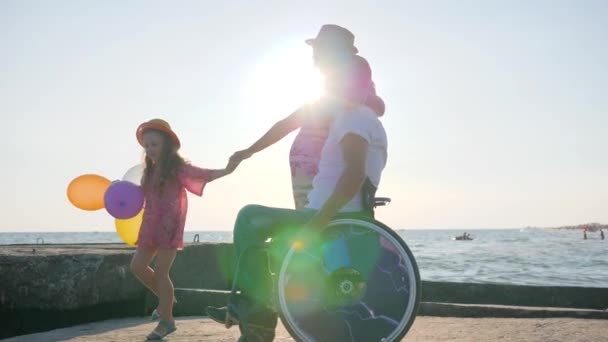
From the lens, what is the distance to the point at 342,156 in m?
3.35

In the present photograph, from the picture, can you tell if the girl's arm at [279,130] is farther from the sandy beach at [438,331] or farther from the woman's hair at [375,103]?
the sandy beach at [438,331]

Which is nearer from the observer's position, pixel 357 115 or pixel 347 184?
pixel 347 184

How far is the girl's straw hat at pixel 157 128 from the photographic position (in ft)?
15.7

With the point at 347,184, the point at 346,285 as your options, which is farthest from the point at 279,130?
the point at 346,285

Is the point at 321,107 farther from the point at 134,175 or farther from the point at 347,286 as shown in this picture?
the point at 134,175

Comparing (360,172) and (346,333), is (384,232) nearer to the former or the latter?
(360,172)

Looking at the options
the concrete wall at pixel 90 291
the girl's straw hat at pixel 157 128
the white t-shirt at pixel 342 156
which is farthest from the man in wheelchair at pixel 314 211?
the concrete wall at pixel 90 291

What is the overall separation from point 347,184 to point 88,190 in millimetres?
2927

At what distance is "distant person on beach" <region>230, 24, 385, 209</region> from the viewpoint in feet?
11.6

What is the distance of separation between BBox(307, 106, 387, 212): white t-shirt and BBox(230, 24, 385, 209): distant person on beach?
0.53ft

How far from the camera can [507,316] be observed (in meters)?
5.25

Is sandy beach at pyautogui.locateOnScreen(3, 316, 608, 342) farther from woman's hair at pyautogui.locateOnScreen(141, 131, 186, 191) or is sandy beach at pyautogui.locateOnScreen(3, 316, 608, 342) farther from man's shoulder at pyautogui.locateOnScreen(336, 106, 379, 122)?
man's shoulder at pyautogui.locateOnScreen(336, 106, 379, 122)

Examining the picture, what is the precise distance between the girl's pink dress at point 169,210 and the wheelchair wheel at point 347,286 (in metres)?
1.60

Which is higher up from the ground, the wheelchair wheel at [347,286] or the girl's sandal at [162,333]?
the wheelchair wheel at [347,286]
